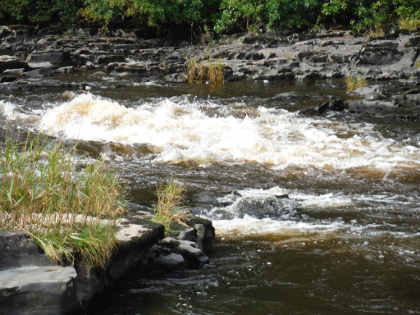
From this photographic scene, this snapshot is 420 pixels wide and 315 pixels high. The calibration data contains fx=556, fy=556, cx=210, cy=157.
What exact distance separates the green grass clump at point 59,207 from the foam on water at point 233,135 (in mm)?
4243

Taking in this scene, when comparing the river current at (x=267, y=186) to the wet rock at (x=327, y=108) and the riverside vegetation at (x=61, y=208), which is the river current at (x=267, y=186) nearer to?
the wet rock at (x=327, y=108)

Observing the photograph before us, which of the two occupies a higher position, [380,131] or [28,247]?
[28,247]

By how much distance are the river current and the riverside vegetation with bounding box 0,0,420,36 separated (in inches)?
344

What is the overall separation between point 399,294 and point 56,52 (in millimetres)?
21662

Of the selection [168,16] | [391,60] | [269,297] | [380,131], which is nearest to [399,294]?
[269,297]

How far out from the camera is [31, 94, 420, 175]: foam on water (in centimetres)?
868

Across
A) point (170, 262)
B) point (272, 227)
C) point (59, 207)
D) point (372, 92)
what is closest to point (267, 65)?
point (372, 92)

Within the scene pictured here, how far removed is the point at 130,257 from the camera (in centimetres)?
412

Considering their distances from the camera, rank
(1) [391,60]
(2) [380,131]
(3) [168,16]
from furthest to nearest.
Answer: (3) [168,16] < (1) [391,60] < (2) [380,131]

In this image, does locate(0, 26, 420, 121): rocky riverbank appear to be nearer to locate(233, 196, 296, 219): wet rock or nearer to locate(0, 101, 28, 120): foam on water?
locate(0, 101, 28, 120): foam on water

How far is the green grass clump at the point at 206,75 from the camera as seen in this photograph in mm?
17281

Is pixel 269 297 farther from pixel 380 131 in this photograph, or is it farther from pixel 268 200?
pixel 380 131

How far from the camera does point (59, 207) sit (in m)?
4.17

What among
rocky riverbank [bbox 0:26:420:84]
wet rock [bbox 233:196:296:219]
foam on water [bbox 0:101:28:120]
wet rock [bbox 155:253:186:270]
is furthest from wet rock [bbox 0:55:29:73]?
wet rock [bbox 155:253:186:270]
